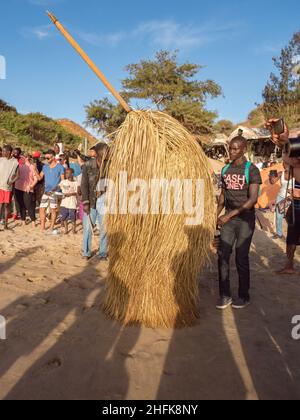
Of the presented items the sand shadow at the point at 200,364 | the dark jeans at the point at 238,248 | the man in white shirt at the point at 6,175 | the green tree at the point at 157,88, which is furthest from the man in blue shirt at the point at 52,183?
the green tree at the point at 157,88

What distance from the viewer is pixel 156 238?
3.15 meters

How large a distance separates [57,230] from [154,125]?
17.8 ft

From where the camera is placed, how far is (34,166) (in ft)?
29.9

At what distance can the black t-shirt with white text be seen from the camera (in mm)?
3832

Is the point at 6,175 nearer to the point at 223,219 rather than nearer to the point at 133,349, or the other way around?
the point at 223,219

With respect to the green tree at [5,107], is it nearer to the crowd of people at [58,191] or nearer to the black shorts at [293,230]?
the crowd of people at [58,191]

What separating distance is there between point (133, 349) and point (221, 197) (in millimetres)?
2067

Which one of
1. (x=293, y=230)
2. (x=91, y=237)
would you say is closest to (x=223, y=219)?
(x=293, y=230)

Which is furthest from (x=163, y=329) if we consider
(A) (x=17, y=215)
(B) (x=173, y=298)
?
(A) (x=17, y=215)

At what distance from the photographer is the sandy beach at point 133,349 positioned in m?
2.40

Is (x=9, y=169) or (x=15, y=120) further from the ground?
(x=15, y=120)

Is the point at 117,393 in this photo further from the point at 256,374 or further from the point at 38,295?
the point at 38,295

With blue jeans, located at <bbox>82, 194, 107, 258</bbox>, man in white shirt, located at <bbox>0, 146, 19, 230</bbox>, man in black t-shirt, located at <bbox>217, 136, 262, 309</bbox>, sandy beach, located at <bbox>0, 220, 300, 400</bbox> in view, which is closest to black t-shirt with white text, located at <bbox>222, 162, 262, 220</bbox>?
man in black t-shirt, located at <bbox>217, 136, 262, 309</bbox>

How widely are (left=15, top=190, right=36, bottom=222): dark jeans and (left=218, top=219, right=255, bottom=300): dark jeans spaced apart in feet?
20.6
